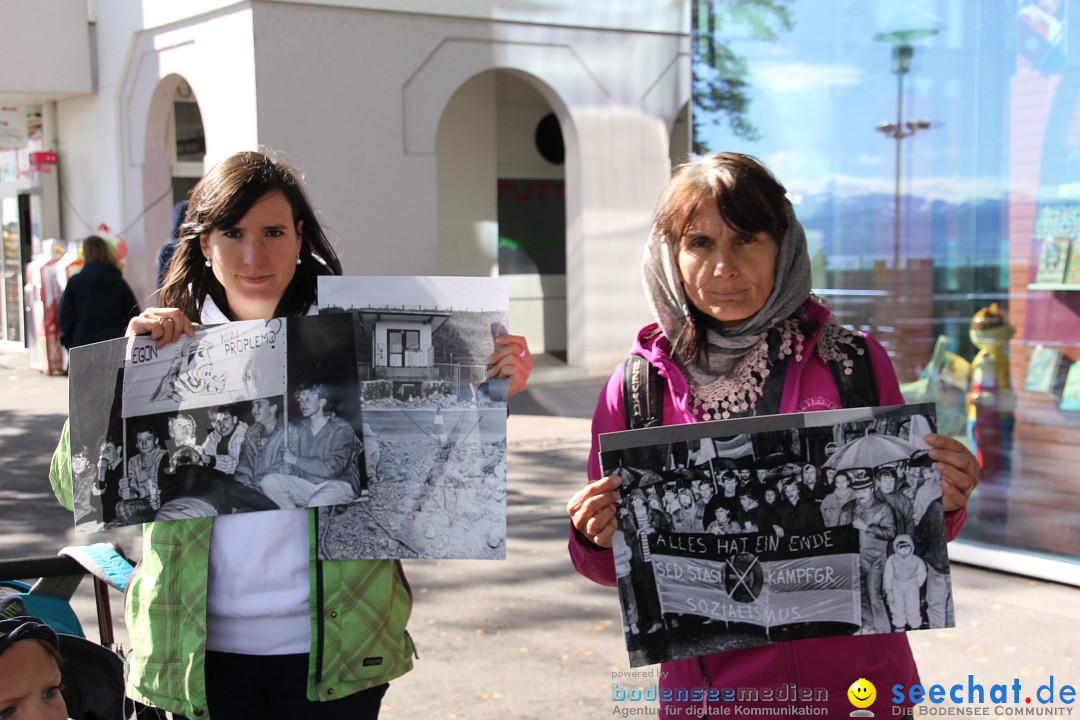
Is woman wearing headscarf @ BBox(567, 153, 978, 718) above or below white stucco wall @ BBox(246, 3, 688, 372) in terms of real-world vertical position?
below

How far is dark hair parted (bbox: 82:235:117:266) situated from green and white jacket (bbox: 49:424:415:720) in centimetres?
886

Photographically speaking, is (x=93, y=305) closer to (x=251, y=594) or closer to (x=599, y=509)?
(x=251, y=594)

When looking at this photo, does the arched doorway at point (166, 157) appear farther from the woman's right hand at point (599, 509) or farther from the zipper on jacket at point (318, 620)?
the woman's right hand at point (599, 509)

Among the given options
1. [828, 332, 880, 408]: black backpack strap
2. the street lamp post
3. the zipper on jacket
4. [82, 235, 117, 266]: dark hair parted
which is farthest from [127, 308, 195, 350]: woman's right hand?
[82, 235, 117, 266]: dark hair parted

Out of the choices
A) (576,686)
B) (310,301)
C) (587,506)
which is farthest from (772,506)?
(576,686)

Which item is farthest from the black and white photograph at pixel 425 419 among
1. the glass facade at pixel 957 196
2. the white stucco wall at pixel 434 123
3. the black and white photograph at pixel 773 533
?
the white stucco wall at pixel 434 123

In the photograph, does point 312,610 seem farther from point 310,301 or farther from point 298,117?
point 298,117

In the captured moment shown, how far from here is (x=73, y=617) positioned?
2.71 meters

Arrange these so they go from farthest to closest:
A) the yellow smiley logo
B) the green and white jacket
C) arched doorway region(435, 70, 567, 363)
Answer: arched doorway region(435, 70, 567, 363)
the green and white jacket
the yellow smiley logo

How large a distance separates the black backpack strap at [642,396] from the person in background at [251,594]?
21 centimetres

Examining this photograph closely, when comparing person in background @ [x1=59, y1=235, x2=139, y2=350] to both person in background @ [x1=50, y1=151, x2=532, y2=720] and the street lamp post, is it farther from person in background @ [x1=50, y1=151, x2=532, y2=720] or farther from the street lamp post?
person in background @ [x1=50, y1=151, x2=532, y2=720]

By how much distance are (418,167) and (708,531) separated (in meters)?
10.2

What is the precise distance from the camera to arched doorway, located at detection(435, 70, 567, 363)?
46.0 feet

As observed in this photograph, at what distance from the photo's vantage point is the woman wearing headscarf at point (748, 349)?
1968 millimetres
